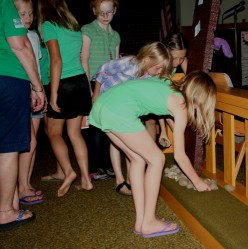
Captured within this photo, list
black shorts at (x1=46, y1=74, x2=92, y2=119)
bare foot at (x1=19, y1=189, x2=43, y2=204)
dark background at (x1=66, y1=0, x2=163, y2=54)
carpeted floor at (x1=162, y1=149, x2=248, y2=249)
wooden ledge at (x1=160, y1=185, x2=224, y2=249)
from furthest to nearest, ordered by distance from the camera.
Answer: dark background at (x1=66, y1=0, x2=163, y2=54) → bare foot at (x1=19, y1=189, x2=43, y2=204) → black shorts at (x1=46, y1=74, x2=92, y2=119) → wooden ledge at (x1=160, y1=185, x2=224, y2=249) → carpeted floor at (x1=162, y1=149, x2=248, y2=249)

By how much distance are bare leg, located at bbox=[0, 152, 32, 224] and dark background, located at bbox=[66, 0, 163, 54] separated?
4938 millimetres

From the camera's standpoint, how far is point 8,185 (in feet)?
7.26

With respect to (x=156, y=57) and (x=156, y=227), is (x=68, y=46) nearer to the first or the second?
(x=156, y=57)

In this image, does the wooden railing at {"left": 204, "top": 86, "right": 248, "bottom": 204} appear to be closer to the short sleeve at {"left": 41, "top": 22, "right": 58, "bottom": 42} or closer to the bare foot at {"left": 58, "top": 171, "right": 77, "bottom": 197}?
the bare foot at {"left": 58, "top": 171, "right": 77, "bottom": 197}

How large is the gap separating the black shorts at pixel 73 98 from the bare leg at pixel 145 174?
61 centimetres

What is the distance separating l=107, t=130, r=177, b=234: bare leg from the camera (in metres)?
1.99

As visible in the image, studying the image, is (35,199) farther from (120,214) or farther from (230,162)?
(230,162)

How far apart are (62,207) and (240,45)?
3.34m

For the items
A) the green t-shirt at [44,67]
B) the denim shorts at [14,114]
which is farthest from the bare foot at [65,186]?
the green t-shirt at [44,67]

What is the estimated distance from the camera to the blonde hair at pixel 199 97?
1983 millimetres

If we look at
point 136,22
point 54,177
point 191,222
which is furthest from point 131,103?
point 136,22

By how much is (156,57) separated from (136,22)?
5.00 metres

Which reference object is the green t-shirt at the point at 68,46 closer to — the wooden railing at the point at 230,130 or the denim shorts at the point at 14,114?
the denim shorts at the point at 14,114

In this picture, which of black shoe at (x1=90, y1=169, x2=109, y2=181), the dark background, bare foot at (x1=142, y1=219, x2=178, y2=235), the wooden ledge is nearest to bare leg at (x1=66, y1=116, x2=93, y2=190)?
black shoe at (x1=90, y1=169, x2=109, y2=181)
